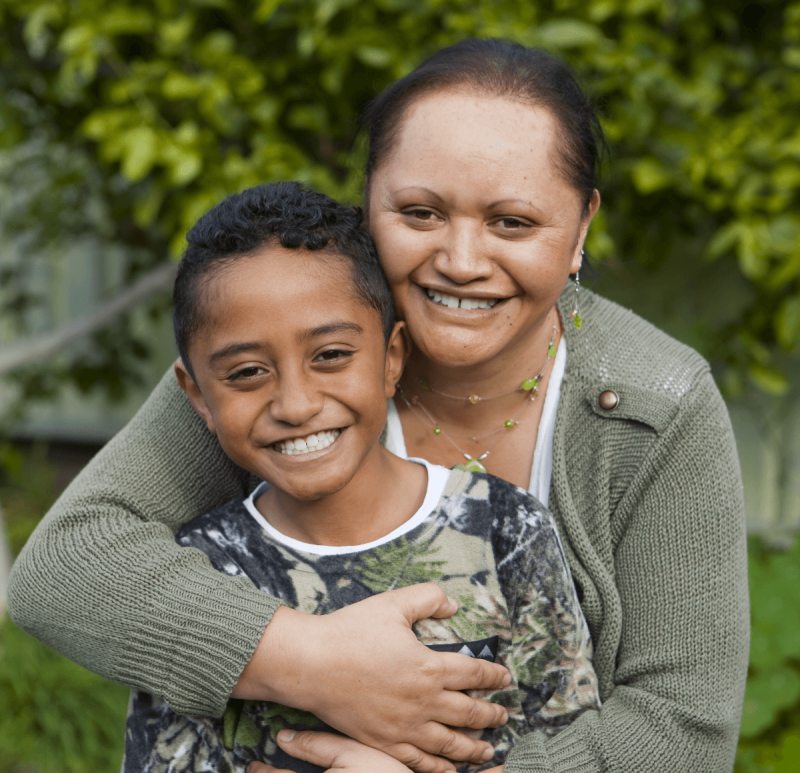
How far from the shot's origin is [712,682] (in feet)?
5.08

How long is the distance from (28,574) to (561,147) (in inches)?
49.1

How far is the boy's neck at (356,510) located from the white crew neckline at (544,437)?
0.61ft

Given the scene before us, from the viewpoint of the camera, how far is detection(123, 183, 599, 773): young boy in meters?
1.43

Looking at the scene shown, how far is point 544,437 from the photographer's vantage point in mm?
1803

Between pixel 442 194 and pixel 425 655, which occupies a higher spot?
pixel 442 194

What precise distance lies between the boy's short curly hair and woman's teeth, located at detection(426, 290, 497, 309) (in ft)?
0.35

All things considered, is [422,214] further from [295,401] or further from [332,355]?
[295,401]

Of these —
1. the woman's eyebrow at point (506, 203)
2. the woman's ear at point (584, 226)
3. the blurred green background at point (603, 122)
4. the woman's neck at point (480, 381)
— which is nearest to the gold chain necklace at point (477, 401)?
the woman's neck at point (480, 381)

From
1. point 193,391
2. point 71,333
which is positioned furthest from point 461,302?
point 71,333

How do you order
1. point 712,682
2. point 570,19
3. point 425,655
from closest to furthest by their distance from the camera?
point 425,655 → point 712,682 → point 570,19

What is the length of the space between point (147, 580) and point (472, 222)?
84 cm

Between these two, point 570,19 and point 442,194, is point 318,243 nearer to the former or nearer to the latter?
point 442,194

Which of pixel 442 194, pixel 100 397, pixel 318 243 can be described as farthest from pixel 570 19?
pixel 100 397

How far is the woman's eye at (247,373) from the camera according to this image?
1433 millimetres
